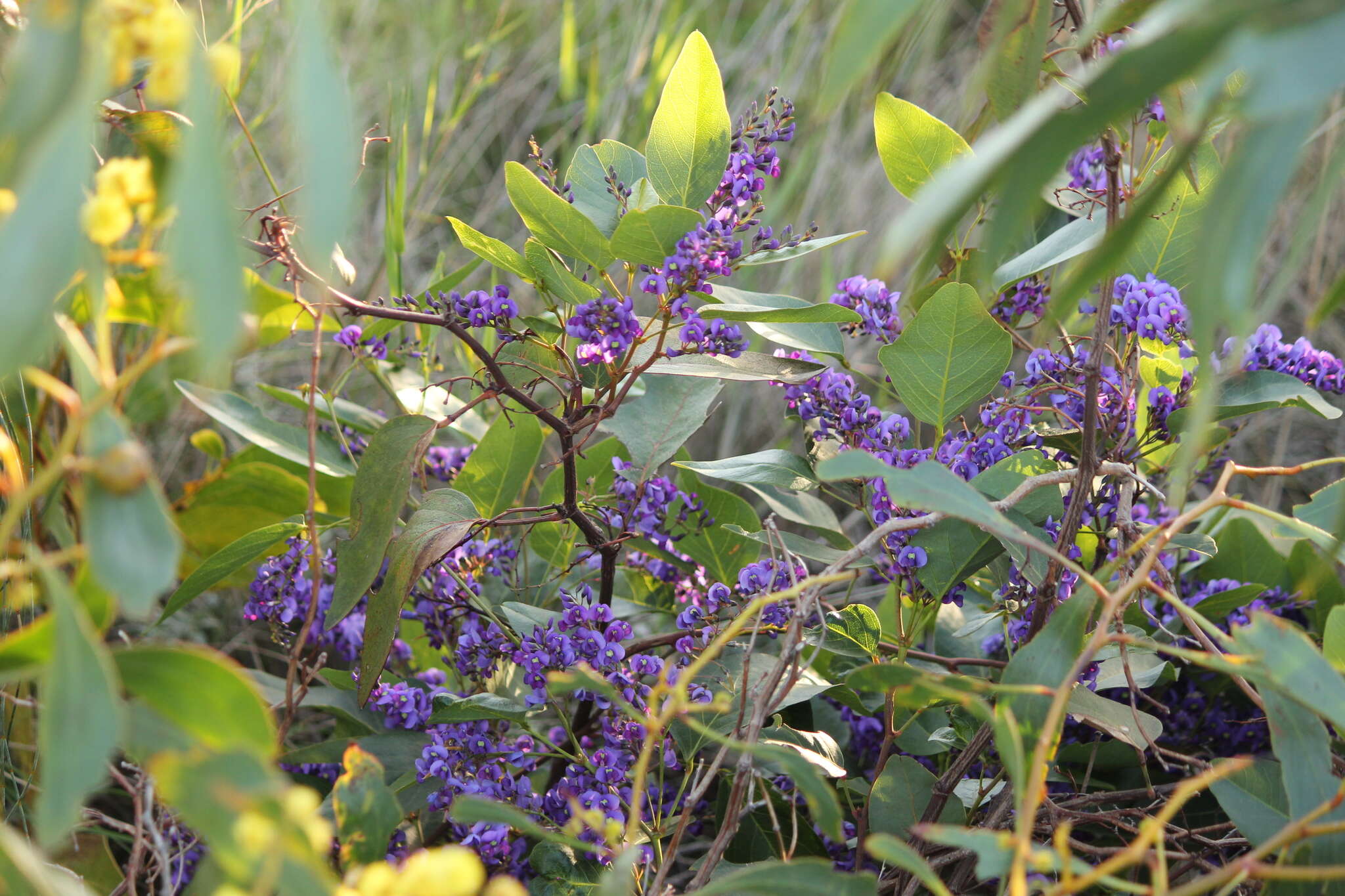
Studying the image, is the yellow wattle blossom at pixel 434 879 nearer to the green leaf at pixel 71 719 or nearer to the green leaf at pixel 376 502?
the green leaf at pixel 71 719

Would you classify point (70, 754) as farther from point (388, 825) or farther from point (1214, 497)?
point (1214, 497)

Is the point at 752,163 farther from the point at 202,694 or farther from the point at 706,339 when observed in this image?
the point at 202,694

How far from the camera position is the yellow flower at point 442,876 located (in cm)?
28

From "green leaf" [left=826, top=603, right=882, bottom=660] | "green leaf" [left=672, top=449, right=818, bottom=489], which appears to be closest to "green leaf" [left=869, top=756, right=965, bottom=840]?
"green leaf" [left=826, top=603, right=882, bottom=660]

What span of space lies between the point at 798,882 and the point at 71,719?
27 centimetres

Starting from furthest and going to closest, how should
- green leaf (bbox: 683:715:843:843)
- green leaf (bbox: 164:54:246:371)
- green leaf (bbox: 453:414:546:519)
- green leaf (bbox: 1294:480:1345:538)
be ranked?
green leaf (bbox: 453:414:546:519) < green leaf (bbox: 1294:480:1345:538) < green leaf (bbox: 683:715:843:843) < green leaf (bbox: 164:54:246:371)

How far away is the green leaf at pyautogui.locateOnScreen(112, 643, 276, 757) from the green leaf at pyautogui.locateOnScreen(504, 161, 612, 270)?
34cm

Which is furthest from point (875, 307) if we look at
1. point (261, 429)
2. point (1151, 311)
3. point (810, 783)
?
point (261, 429)

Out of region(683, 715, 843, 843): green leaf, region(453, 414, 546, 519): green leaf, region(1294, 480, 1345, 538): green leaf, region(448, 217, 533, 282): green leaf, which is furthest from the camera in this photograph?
region(453, 414, 546, 519): green leaf

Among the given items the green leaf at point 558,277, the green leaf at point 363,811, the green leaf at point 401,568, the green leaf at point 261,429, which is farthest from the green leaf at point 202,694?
the green leaf at point 261,429

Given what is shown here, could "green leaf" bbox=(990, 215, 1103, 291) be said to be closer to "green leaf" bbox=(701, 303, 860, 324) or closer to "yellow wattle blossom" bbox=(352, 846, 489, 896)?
"green leaf" bbox=(701, 303, 860, 324)

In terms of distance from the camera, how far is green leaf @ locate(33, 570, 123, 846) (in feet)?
0.91

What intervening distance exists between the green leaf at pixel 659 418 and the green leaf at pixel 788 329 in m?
0.08

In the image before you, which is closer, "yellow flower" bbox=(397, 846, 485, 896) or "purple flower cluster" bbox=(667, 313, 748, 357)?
"yellow flower" bbox=(397, 846, 485, 896)
